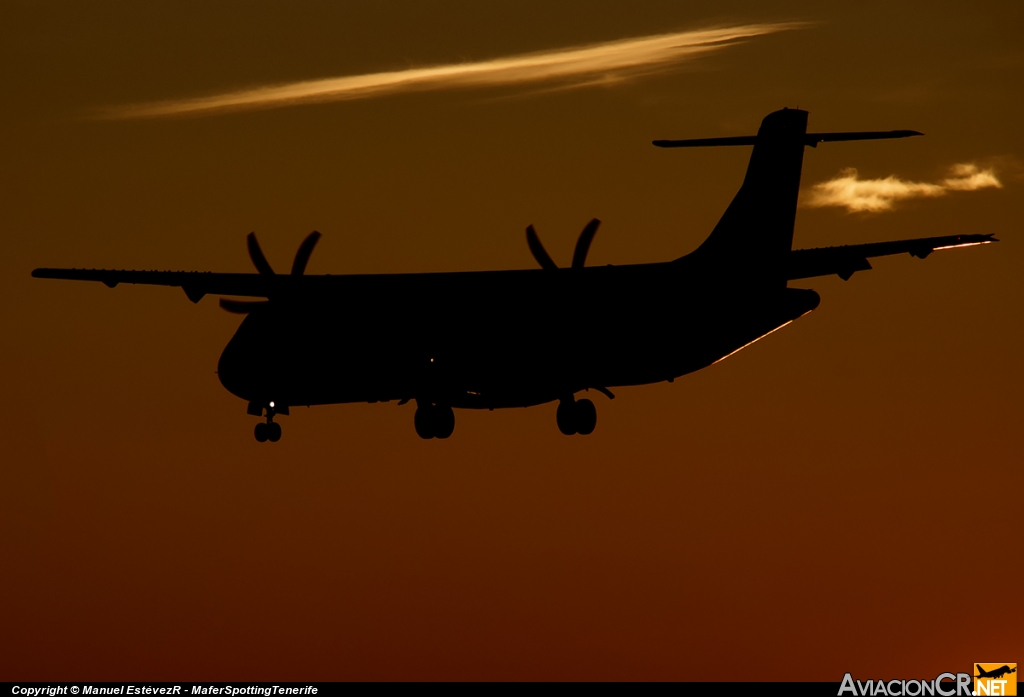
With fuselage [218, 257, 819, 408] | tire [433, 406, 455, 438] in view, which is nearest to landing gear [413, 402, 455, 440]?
tire [433, 406, 455, 438]

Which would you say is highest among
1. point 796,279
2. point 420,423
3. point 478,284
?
point 796,279

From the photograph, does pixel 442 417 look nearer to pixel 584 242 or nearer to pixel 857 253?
pixel 584 242

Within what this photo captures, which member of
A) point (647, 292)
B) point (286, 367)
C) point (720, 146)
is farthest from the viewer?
point (286, 367)

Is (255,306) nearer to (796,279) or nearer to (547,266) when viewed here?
A: (547,266)

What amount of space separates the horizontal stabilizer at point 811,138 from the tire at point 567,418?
823cm

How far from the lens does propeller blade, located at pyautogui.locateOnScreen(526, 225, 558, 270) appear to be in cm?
4103

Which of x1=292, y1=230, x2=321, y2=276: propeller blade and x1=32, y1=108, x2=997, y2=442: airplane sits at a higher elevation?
x1=292, y1=230, x2=321, y2=276: propeller blade

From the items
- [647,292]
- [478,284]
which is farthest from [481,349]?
[647,292]

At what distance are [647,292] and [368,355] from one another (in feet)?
29.9

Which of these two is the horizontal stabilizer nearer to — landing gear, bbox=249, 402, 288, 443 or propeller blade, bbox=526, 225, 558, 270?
propeller blade, bbox=526, 225, 558, 270

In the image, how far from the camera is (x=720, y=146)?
39.6m

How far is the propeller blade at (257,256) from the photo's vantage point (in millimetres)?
45250

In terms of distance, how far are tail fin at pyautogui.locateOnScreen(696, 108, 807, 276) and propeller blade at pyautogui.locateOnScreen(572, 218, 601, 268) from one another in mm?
3021

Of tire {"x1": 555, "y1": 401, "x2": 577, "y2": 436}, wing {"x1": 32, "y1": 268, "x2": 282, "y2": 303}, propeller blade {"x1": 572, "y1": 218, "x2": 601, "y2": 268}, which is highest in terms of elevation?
propeller blade {"x1": 572, "y1": 218, "x2": 601, "y2": 268}
